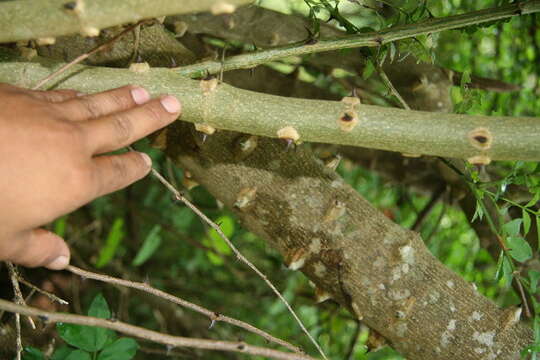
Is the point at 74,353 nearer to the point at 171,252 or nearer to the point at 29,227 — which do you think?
the point at 29,227

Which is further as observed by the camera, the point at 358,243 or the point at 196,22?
the point at 196,22

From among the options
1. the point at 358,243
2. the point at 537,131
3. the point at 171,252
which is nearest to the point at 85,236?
the point at 171,252

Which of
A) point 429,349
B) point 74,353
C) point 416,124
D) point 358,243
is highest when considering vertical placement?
point 416,124

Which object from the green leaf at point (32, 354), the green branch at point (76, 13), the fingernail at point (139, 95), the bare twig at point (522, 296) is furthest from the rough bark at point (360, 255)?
the green leaf at point (32, 354)

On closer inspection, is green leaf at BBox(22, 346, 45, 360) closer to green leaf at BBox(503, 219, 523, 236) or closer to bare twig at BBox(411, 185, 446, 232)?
green leaf at BBox(503, 219, 523, 236)

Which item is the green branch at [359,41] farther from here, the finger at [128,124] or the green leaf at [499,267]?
the green leaf at [499,267]

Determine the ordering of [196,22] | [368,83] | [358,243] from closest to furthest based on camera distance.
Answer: [358,243] < [196,22] < [368,83]

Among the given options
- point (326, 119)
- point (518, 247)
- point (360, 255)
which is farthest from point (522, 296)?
point (326, 119)
